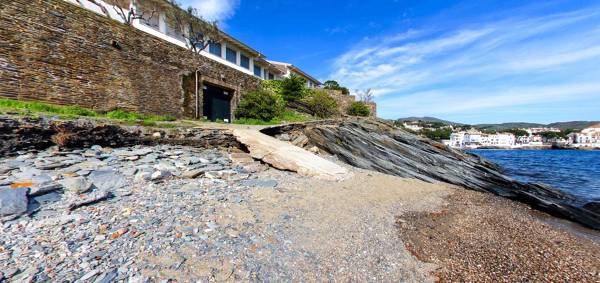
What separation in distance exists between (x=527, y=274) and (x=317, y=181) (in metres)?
4.35

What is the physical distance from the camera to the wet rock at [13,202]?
3037mm

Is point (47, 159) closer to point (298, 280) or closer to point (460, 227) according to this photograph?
point (298, 280)

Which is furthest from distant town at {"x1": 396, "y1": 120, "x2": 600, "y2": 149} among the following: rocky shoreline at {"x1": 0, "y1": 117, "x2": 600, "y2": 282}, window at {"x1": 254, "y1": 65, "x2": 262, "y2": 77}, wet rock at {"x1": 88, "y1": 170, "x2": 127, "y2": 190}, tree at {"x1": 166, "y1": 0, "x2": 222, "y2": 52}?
wet rock at {"x1": 88, "y1": 170, "x2": 127, "y2": 190}

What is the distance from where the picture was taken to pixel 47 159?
4773mm

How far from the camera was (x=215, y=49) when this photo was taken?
22453 millimetres

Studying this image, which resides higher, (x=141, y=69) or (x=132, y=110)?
(x=141, y=69)

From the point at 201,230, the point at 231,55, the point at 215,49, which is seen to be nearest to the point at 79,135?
the point at 201,230

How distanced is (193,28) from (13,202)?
793 inches

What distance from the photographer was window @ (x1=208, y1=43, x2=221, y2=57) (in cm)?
2203

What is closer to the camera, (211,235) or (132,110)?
(211,235)

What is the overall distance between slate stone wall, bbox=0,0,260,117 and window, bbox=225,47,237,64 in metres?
12.2

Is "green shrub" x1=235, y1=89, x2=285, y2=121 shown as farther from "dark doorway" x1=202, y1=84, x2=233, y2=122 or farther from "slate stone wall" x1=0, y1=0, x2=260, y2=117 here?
"slate stone wall" x1=0, y1=0, x2=260, y2=117

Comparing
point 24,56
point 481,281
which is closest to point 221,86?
point 24,56

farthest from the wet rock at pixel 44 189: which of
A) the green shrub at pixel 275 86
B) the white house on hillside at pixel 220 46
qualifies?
the green shrub at pixel 275 86
